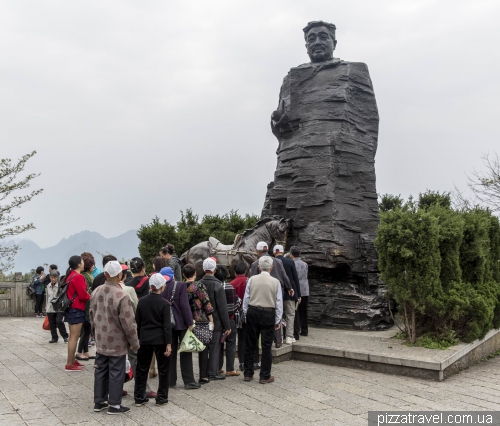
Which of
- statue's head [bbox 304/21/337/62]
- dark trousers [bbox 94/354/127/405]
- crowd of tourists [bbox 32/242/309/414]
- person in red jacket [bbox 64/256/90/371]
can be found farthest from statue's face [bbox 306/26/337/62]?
dark trousers [bbox 94/354/127/405]

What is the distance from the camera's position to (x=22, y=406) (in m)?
5.58

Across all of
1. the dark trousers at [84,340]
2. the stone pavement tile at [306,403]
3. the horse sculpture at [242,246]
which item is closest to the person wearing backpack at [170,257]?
the dark trousers at [84,340]

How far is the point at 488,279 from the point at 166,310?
7088 millimetres

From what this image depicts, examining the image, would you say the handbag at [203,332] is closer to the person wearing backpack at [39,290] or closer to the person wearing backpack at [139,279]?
the person wearing backpack at [139,279]

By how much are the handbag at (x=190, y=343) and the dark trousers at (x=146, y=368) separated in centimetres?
54

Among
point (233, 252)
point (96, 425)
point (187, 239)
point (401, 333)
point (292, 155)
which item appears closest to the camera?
point (96, 425)

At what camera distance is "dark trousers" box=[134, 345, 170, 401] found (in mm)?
5543

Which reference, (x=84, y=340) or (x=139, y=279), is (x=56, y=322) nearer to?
(x=84, y=340)

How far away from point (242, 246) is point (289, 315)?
10.6 ft

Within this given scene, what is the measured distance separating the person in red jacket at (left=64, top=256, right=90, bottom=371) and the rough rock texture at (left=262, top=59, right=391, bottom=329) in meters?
5.33

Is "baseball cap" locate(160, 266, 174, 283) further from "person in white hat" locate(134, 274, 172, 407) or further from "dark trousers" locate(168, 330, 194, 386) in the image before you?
"dark trousers" locate(168, 330, 194, 386)

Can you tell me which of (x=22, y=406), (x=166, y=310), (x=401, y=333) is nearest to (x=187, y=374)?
(x=166, y=310)

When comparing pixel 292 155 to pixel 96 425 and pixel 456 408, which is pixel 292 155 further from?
pixel 96 425

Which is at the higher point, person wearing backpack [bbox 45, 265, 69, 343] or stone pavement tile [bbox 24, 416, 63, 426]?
person wearing backpack [bbox 45, 265, 69, 343]
